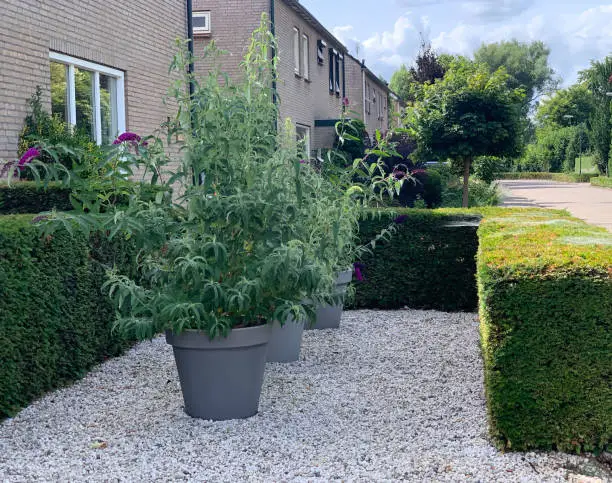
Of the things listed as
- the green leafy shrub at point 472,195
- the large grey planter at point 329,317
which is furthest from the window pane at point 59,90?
the green leafy shrub at point 472,195

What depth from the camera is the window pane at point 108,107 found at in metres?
10.0

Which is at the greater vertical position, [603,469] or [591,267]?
[591,267]

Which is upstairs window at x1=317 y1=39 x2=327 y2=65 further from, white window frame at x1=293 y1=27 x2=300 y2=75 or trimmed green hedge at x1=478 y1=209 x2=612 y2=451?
trimmed green hedge at x1=478 y1=209 x2=612 y2=451

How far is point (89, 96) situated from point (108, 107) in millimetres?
616

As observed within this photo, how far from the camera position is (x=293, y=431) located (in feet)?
13.9

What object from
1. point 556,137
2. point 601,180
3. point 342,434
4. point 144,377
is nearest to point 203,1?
point 144,377

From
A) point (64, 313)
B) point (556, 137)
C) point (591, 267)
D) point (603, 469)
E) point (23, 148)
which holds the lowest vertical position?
point (603, 469)

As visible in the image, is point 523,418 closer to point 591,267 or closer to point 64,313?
point 591,267

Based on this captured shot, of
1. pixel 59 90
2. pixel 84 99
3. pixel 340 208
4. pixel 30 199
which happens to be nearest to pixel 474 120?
pixel 84 99

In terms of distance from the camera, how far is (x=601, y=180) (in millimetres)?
42594

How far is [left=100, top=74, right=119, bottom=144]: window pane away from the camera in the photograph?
32.9ft

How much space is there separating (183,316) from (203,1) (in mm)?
15827

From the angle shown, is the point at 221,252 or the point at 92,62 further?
the point at 92,62

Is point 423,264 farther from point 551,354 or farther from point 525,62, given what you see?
point 525,62
